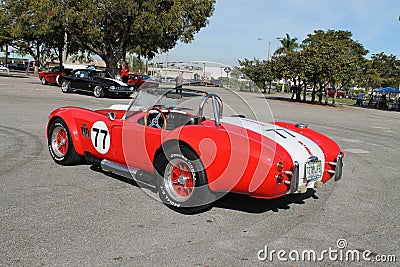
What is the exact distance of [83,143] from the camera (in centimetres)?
570

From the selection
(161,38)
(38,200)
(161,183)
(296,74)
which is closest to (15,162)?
(38,200)

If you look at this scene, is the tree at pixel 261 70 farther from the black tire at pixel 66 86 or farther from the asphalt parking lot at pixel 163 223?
the asphalt parking lot at pixel 163 223

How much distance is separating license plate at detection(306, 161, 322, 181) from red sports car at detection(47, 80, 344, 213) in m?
0.01

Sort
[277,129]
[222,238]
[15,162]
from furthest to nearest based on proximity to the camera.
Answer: [15,162]
[277,129]
[222,238]

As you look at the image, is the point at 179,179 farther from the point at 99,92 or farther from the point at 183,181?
the point at 99,92

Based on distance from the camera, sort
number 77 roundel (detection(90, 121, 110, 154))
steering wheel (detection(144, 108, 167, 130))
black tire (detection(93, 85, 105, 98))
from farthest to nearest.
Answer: black tire (detection(93, 85, 105, 98)) → number 77 roundel (detection(90, 121, 110, 154)) → steering wheel (detection(144, 108, 167, 130))

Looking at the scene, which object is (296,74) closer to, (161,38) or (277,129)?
(161,38)

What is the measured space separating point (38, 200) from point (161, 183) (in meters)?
1.39

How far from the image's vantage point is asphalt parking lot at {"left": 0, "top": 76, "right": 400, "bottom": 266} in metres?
3.46

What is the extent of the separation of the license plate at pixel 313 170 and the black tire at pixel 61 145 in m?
3.24

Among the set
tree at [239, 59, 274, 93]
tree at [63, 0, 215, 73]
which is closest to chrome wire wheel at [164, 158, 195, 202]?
tree at [63, 0, 215, 73]

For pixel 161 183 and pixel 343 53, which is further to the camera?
pixel 343 53

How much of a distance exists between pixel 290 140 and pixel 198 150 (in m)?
1.12

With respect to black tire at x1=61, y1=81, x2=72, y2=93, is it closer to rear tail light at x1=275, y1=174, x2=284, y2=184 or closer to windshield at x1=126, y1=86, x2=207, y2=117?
windshield at x1=126, y1=86, x2=207, y2=117
